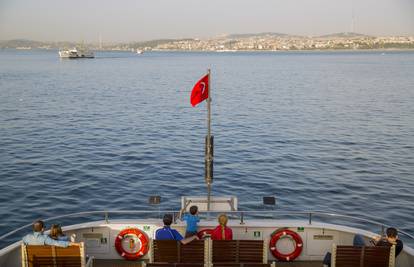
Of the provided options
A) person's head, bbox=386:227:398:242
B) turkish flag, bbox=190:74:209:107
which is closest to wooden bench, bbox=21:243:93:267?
turkish flag, bbox=190:74:209:107

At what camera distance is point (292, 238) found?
33.6 feet

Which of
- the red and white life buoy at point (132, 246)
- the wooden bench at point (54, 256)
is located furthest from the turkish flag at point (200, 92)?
the wooden bench at point (54, 256)

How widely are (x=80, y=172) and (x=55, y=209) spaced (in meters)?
6.72

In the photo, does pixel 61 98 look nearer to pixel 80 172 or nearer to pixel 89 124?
pixel 89 124

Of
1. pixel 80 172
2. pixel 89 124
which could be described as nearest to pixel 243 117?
pixel 89 124

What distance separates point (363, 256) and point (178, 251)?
321 cm

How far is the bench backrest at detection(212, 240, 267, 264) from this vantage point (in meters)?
8.64

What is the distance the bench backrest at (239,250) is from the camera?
8.64 metres

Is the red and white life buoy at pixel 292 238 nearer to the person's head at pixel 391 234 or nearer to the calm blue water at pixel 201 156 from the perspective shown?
the person's head at pixel 391 234

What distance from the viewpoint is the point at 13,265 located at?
9633mm

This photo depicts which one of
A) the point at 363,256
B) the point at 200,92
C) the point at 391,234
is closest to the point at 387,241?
the point at 391,234

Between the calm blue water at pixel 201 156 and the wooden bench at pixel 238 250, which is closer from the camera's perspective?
the wooden bench at pixel 238 250

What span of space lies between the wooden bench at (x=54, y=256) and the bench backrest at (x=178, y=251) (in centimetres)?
129

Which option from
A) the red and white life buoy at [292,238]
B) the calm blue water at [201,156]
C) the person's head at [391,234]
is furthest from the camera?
the calm blue water at [201,156]
